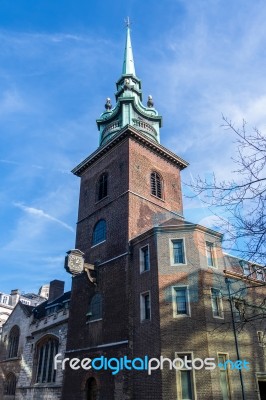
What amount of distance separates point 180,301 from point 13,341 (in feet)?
77.2

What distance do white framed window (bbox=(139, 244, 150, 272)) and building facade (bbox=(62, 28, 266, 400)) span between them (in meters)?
0.06

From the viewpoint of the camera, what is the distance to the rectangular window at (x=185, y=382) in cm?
1697

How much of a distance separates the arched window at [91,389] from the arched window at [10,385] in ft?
46.3

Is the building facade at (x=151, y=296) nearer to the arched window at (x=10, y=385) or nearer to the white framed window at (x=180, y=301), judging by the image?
the white framed window at (x=180, y=301)

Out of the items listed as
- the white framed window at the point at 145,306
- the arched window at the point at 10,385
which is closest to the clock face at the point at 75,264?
the white framed window at the point at 145,306

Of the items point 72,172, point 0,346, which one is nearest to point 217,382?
point 72,172

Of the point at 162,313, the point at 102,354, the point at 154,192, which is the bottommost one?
the point at 102,354

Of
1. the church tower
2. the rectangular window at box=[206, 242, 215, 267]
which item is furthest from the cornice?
the rectangular window at box=[206, 242, 215, 267]

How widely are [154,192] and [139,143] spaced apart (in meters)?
4.11

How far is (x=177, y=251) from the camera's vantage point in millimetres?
20938

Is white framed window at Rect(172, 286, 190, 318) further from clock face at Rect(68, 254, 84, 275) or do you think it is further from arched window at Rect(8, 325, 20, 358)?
arched window at Rect(8, 325, 20, 358)

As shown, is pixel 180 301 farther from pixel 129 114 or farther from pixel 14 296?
pixel 14 296

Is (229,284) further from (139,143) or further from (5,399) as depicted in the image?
(5,399)

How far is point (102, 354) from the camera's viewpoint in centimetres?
2077
